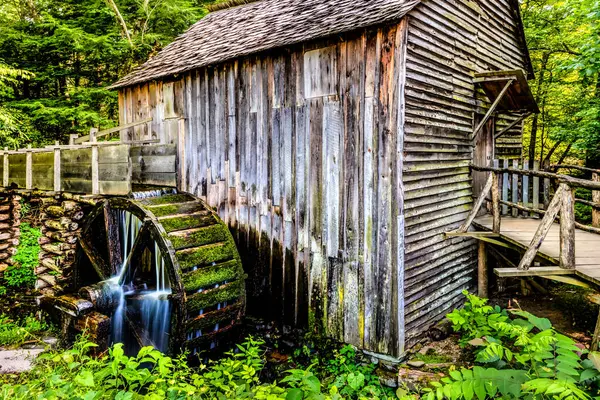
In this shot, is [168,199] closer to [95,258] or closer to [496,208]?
[95,258]

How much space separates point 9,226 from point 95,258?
4.54 metres

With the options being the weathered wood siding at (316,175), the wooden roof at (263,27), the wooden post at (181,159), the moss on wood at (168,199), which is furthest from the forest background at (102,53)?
the weathered wood siding at (316,175)

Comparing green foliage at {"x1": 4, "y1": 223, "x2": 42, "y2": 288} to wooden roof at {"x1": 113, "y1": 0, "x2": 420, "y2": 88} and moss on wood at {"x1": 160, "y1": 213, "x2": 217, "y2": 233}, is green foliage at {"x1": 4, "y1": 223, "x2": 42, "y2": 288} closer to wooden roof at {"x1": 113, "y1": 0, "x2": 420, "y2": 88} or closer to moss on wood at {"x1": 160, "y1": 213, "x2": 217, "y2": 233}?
wooden roof at {"x1": 113, "y1": 0, "x2": 420, "y2": 88}

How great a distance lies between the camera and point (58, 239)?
820 cm

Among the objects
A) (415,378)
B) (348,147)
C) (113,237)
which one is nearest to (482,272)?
(415,378)

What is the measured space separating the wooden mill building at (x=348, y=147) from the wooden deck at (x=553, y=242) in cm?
75

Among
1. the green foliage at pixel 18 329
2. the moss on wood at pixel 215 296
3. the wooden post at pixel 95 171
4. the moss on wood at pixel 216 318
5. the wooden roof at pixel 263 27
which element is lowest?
the green foliage at pixel 18 329

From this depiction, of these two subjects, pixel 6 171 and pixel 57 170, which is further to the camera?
pixel 6 171

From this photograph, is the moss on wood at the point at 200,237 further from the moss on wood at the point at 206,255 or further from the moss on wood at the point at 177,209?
the moss on wood at the point at 177,209

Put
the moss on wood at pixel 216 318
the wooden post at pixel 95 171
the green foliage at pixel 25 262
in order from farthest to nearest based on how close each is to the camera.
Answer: the green foliage at pixel 25 262 → the wooden post at pixel 95 171 → the moss on wood at pixel 216 318

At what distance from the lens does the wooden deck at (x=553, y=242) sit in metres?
4.08

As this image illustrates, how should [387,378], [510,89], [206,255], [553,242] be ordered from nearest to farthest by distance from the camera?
[387,378]
[553,242]
[206,255]
[510,89]

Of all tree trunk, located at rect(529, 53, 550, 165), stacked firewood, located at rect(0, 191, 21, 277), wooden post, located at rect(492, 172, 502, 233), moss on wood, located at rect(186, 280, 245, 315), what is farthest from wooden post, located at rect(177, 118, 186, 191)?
tree trunk, located at rect(529, 53, 550, 165)

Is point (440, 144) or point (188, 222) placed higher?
A: point (440, 144)
